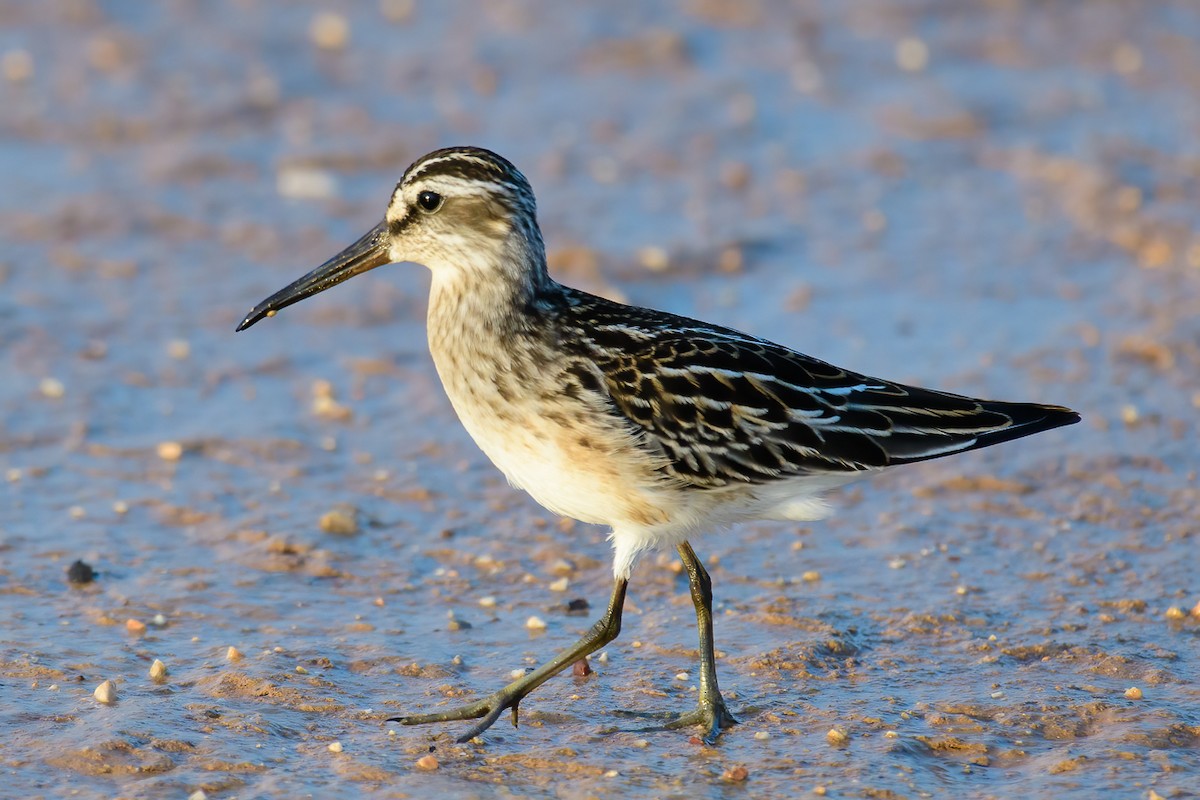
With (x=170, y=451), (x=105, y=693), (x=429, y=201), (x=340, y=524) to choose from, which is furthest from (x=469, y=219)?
(x=170, y=451)

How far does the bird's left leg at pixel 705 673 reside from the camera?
665 cm

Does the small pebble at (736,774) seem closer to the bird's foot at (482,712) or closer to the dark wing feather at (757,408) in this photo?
the bird's foot at (482,712)

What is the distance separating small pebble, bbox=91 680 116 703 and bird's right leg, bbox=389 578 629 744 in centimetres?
106

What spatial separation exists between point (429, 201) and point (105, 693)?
2.27 metres

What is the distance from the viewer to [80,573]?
25.4ft

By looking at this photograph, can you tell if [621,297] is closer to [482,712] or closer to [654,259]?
[654,259]

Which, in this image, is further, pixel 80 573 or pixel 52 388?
pixel 52 388

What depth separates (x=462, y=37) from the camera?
1498 cm

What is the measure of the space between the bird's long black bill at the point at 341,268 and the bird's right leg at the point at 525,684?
171cm

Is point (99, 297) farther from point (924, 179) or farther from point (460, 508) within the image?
point (924, 179)

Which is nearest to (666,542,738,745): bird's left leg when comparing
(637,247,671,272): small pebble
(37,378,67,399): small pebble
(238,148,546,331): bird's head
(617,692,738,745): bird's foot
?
(617,692,738,745): bird's foot

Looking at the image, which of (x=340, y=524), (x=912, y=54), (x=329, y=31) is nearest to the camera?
(x=340, y=524)

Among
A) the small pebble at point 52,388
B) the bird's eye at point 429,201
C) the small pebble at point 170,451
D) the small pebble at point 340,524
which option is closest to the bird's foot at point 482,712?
the small pebble at point 340,524

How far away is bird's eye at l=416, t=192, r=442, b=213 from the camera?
23.2 ft
